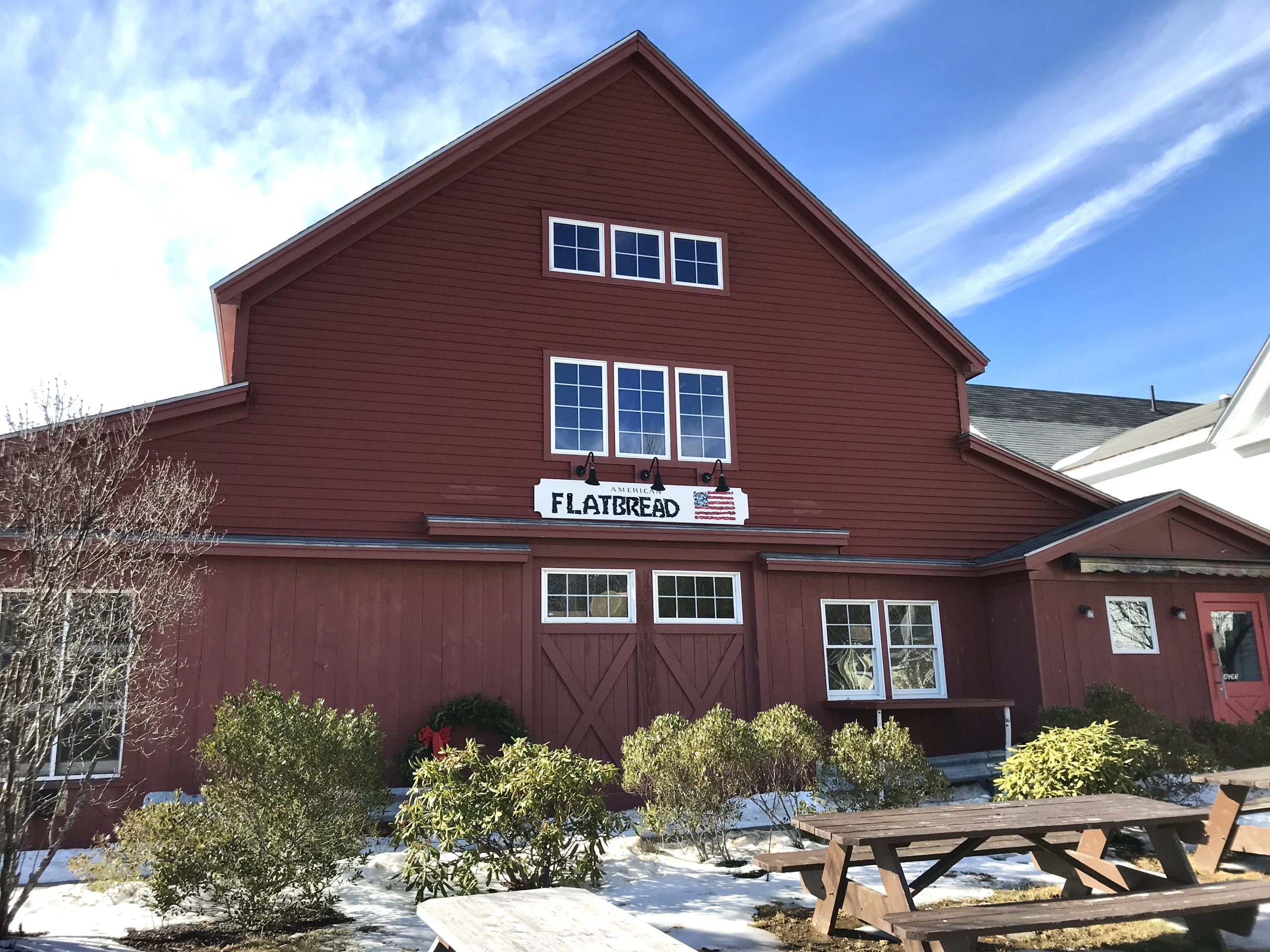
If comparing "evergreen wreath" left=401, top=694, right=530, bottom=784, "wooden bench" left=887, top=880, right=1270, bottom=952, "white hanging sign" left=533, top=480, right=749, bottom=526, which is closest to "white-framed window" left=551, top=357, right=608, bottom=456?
"white hanging sign" left=533, top=480, right=749, bottom=526

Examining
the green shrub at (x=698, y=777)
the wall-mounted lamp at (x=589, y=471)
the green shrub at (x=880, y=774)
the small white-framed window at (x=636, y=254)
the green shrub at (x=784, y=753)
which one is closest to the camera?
the green shrub at (x=698, y=777)

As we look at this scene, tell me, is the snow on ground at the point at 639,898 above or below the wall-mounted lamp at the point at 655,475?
below

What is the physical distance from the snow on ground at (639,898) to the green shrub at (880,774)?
764mm

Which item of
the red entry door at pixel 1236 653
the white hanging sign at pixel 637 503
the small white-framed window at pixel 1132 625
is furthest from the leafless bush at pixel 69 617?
the red entry door at pixel 1236 653

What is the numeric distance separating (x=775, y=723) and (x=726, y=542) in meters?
3.50

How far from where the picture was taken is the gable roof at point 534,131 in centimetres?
1223

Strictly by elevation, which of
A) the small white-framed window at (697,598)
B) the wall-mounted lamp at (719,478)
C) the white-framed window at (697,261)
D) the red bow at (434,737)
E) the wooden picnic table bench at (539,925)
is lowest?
the wooden picnic table bench at (539,925)

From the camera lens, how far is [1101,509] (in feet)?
50.1

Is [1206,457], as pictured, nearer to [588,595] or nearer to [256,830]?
[588,595]

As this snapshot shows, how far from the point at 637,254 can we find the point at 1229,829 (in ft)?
32.4

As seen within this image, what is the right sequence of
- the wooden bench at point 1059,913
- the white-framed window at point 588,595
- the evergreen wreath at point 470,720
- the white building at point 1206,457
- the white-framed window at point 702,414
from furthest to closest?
the white building at point 1206,457
the white-framed window at point 702,414
the white-framed window at point 588,595
the evergreen wreath at point 470,720
the wooden bench at point 1059,913

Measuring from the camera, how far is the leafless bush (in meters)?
6.33

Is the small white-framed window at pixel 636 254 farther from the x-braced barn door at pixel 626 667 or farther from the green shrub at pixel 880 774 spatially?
the green shrub at pixel 880 774

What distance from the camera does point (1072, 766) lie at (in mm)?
8648
